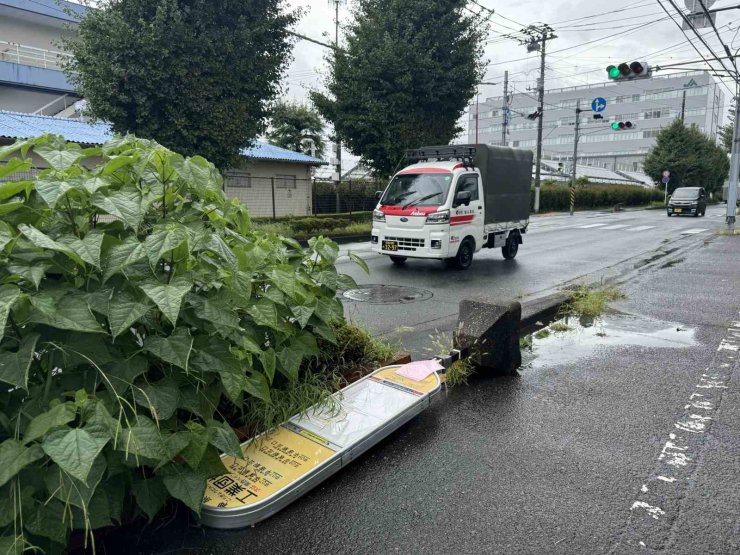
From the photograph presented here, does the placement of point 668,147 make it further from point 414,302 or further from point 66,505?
point 66,505

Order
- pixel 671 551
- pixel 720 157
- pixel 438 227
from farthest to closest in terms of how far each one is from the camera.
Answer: pixel 720 157, pixel 438 227, pixel 671 551

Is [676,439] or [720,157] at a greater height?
[720,157]

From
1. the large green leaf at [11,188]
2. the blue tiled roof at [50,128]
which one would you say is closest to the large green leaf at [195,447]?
the large green leaf at [11,188]

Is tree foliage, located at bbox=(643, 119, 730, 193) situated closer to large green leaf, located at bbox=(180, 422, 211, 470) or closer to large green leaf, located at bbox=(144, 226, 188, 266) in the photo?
large green leaf, located at bbox=(144, 226, 188, 266)

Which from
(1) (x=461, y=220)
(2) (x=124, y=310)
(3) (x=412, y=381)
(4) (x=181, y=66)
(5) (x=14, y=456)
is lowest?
(3) (x=412, y=381)

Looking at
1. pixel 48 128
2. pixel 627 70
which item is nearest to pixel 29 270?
pixel 627 70

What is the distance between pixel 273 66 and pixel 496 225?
23.8 feet

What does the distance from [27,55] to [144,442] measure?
106 feet

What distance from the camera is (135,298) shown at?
235 centimetres

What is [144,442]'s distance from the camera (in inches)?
85.4

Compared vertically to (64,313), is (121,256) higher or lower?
higher

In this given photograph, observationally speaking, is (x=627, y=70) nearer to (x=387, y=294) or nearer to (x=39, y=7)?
(x=387, y=294)

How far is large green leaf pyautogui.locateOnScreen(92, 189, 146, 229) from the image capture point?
7.85ft

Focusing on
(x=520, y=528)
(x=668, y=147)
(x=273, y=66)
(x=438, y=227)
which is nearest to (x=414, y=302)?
(x=438, y=227)
